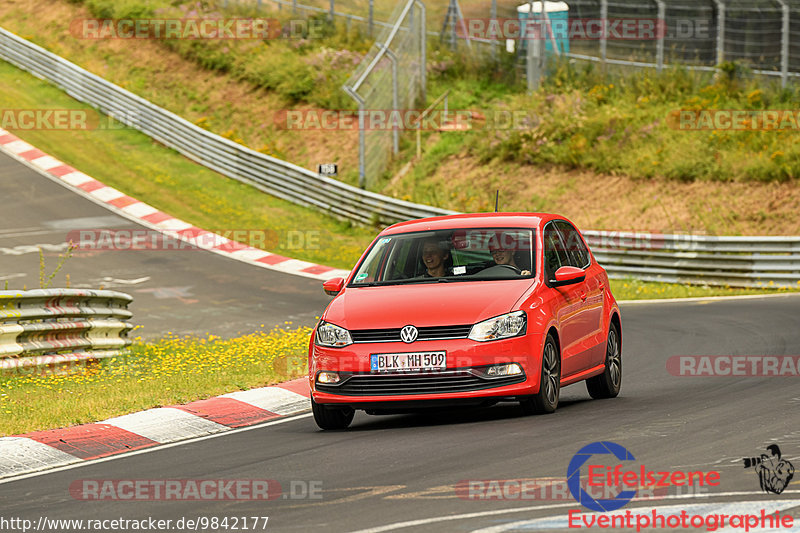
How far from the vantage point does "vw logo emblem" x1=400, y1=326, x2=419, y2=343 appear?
30.4ft

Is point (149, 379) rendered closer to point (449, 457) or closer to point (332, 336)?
point (332, 336)

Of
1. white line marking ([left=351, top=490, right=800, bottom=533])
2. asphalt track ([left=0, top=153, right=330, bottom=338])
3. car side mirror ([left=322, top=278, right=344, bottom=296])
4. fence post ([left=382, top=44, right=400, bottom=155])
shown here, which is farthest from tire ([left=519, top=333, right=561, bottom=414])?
fence post ([left=382, top=44, right=400, bottom=155])

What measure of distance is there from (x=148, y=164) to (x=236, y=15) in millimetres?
10778

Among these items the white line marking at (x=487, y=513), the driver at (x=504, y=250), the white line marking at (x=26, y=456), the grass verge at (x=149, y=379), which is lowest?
the grass verge at (x=149, y=379)

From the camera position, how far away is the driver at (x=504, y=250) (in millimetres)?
10328

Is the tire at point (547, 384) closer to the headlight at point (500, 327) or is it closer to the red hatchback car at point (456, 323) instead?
the red hatchback car at point (456, 323)

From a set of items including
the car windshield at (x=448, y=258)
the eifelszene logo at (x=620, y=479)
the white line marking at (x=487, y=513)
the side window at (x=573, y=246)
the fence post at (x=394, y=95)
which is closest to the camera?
the white line marking at (x=487, y=513)

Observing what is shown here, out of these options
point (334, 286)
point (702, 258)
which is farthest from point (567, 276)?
point (702, 258)

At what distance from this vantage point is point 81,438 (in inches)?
386

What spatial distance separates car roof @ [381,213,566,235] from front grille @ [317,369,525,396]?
1.80 m

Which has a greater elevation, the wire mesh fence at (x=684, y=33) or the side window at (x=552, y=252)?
the wire mesh fence at (x=684, y=33)

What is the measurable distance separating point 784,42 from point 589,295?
65.6 ft

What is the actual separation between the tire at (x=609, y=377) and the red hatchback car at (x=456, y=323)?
0.93 ft

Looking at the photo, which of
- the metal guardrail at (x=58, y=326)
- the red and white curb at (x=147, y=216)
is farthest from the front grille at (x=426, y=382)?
the red and white curb at (x=147, y=216)
